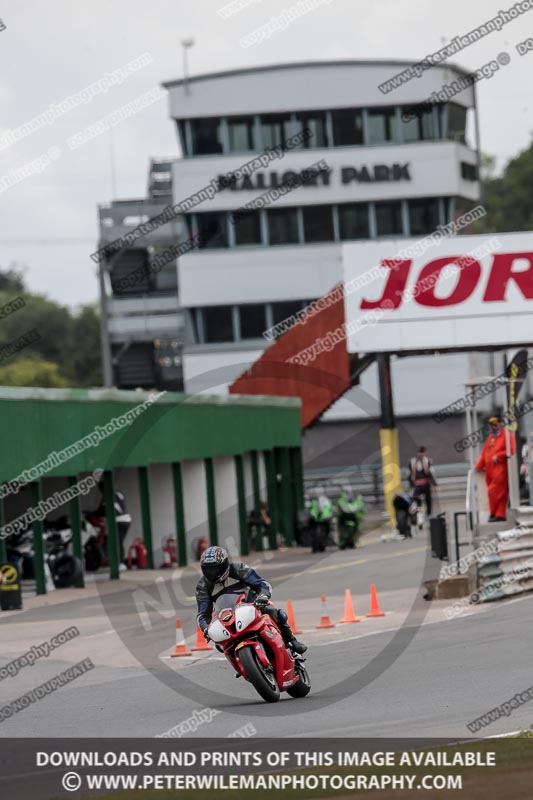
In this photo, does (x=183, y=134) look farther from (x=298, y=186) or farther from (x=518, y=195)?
(x=518, y=195)

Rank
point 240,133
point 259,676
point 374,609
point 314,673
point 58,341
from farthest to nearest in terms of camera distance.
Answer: point 58,341, point 240,133, point 374,609, point 314,673, point 259,676

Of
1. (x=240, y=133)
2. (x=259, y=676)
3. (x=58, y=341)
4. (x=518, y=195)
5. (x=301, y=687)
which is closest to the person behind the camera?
(x=259, y=676)

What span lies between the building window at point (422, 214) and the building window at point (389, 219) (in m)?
0.56

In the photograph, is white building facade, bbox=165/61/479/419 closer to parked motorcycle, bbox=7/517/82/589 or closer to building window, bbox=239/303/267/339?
building window, bbox=239/303/267/339

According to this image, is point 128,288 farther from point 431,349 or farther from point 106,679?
point 106,679

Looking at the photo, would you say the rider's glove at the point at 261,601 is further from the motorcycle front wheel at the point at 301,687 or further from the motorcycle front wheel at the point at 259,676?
the motorcycle front wheel at the point at 301,687

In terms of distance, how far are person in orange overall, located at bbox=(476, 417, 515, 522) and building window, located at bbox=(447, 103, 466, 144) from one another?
49540mm

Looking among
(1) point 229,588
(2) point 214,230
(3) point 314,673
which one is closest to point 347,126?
(2) point 214,230

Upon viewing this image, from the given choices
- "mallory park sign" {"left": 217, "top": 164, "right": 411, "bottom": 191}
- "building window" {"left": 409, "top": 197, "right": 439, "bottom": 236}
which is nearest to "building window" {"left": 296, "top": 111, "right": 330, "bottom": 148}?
"mallory park sign" {"left": 217, "top": 164, "right": 411, "bottom": 191}

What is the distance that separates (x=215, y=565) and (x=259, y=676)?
1.01 meters

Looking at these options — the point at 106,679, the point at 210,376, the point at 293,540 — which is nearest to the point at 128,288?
the point at 210,376

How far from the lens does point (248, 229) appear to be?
70.8 m

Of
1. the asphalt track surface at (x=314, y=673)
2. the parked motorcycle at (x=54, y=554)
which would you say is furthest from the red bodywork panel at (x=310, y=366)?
the asphalt track surface at (x=314, y=673)

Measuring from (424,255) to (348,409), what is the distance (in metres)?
31.6
